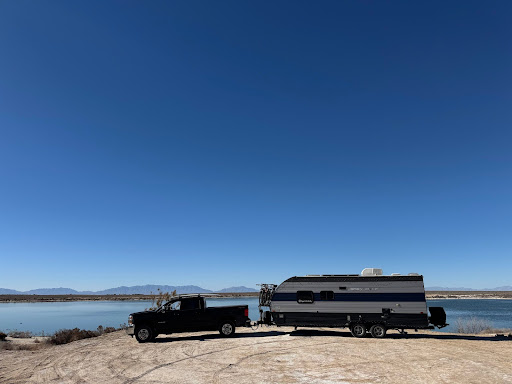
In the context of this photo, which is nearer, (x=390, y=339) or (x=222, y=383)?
(x=222, y=383)

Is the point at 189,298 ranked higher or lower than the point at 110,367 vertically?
higher

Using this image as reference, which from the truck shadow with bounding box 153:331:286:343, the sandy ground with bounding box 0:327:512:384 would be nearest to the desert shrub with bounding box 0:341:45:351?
the sandy ground with bounding box 0:327:512:384

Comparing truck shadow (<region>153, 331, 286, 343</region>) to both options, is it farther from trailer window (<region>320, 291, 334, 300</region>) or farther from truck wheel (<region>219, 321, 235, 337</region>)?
trailer window (<region>320, 291, 334, 300</region>)

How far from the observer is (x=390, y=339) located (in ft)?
57.3

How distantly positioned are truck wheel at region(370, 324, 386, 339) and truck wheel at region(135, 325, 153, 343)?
11.9m

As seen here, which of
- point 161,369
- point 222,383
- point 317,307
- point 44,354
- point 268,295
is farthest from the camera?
point 268,295

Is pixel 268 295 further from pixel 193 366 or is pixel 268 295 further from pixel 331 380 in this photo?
pixel 331 380

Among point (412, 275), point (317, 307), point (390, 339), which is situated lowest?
point (390, 339)

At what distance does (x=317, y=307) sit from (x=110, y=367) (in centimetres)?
1094

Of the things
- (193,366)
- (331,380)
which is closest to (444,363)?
(331,380)

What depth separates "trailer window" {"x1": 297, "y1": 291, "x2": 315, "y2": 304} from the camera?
18886 mm

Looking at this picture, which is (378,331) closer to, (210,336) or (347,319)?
(347,319)

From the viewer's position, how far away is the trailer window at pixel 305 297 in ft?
62.0

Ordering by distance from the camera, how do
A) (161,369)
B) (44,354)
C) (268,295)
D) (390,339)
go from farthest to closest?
(268,295) → (390,339) → (44,354) → (161,369)
